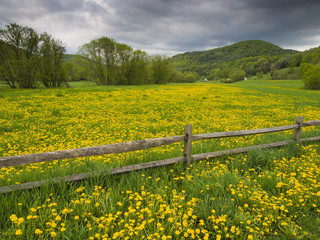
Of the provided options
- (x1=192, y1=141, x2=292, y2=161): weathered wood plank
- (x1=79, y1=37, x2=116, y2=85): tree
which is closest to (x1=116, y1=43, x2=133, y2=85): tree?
(x1=79, y1=37, x2=116, y2=85): tree

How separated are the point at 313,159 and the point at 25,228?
762cm

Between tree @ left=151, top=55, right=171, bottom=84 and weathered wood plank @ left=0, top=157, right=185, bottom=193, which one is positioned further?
tree @ left=151, top=55, right=171, bottom=84

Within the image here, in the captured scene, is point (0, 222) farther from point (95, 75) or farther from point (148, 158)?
point (95, 75)

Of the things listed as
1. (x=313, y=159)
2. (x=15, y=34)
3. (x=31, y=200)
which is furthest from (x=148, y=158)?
(x=15, y=34)

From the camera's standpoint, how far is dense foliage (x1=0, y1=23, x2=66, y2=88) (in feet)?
98.8

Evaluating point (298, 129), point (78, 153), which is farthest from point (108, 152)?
point (298, 129)

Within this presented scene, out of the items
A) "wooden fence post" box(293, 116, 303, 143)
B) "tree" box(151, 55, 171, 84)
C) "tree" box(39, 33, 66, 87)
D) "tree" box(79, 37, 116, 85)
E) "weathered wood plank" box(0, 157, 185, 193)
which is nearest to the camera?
"weathered wood plank" box(0, 157, 185, 193)

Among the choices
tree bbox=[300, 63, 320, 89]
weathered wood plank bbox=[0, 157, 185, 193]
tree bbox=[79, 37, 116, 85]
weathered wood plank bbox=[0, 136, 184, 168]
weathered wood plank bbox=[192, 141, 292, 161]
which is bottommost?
weathered wood plank bbox=[192, 141, 292, 161]

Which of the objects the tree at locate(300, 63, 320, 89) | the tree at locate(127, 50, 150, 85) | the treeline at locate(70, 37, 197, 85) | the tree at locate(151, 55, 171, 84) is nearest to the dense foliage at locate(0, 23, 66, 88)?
the treeline at locate(70, 37, 197, 85)

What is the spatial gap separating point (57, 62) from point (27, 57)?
17.0ft

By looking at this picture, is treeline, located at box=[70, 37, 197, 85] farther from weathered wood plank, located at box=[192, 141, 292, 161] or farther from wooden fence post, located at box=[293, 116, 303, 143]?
wooden fence post, located at box=[293, 116, 303, 143]

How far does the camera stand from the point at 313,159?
553cm

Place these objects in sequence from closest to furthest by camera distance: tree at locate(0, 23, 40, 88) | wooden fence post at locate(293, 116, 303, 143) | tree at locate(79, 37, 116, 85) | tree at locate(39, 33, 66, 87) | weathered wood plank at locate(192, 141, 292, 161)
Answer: weathered wood plank at locate(192, 141, 292, 161)
wooden fence post at locate(293, 116, 303, 143)
tree at locate(0, 23, 40, 88)
tree at locate(39, 33, 66, 87)
tree at locate(79, 37, 116, 85)

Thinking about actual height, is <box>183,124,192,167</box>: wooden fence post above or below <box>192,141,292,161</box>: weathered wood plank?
above
